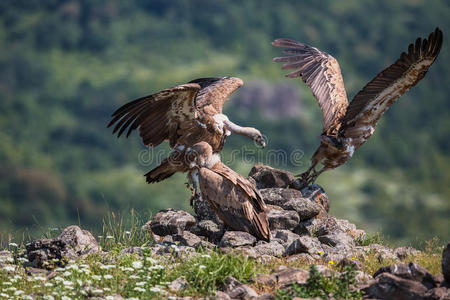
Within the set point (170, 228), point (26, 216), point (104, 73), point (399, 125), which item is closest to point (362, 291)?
point (170, 228)

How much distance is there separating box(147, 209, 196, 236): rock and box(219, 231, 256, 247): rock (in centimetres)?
96

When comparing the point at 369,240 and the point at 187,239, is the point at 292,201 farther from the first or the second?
the point at 187,239

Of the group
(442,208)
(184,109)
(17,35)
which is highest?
(17,35)

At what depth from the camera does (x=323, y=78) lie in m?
13.5

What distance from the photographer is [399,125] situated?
288 feet

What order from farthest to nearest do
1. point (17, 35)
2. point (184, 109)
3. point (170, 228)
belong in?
1. point (17, 35)
2. point (184, 109)
3. point (170, 228)

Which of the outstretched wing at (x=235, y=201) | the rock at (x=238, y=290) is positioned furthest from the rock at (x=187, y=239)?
the rock at (x=238, y=290)

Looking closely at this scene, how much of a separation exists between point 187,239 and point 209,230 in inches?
22.5

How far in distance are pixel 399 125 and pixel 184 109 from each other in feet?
262

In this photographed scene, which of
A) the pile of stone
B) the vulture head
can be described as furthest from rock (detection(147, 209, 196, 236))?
the vulture head

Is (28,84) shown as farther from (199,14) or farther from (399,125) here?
(399,125)

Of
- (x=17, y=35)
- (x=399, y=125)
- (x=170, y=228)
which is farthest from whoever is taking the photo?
(x=17, y=35)

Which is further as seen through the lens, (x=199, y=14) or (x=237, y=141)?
(x=199, y=14)

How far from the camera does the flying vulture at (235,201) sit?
32.4ft
